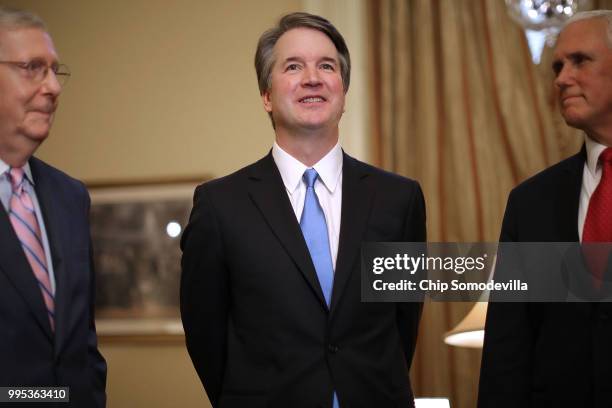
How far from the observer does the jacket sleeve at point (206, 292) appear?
2451 millimetres

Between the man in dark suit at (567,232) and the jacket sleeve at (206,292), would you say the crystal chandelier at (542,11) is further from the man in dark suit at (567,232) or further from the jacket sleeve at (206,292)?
the jacket sleeve at (206,292)

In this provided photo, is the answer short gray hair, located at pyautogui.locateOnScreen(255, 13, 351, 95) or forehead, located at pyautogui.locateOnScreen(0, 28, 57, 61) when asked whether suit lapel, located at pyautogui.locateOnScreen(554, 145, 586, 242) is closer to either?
short gray hair, located at pyautogui.locateOnScreen(255, 13, 351, 95)

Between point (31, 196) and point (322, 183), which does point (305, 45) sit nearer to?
point (322, 183)

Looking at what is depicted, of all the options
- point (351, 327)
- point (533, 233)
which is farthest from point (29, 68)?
point (533, 233)

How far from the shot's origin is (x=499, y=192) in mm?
4559

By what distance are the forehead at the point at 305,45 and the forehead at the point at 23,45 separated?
768mm

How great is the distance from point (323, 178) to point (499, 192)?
7.52 feet

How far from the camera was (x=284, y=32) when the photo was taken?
2.61 m

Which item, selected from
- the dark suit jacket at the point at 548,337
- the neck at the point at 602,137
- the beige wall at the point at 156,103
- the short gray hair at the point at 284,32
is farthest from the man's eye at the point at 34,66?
the beige wall at the point at 156,103

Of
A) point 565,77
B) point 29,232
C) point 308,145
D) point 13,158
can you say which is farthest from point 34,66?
point 565,77

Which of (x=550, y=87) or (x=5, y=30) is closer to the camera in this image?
(x=5, y=30)

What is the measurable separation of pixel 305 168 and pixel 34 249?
0.83 metres

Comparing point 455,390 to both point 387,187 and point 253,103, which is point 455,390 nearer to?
point 253,103

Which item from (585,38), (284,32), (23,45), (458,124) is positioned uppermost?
(458,124)
